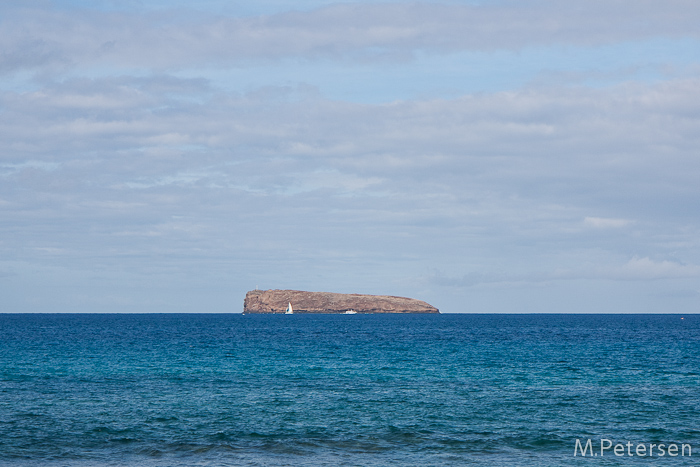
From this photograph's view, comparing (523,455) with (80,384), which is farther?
(80,384)

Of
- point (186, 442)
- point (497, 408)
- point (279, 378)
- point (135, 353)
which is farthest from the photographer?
point (135, 353)

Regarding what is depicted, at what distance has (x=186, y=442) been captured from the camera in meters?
34.2

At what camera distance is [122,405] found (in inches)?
1731

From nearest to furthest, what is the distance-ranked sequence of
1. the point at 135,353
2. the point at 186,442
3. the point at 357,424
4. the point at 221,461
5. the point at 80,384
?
the point at 221,461 → the point at 186,442 → the point at 357,424 → the point at 80,384 → the point at 135,353

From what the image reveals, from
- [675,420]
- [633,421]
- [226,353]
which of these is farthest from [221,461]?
[226,353]

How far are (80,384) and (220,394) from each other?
1358 centimetres

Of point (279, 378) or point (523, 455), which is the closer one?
point (523, 455)

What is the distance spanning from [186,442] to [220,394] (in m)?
15.3

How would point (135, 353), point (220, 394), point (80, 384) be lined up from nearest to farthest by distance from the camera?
point (220, 394)
point (80, 384)
point (135, 353)

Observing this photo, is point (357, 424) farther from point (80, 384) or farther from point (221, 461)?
point (80, 384)

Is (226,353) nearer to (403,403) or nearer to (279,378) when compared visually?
(279,378)

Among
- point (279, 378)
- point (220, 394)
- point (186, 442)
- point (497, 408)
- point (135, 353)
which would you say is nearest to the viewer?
point (186, 442)

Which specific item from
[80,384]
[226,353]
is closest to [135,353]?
[226,353]

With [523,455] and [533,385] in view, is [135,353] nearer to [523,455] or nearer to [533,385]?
[533,385]
